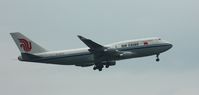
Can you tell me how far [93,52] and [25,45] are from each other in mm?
15404

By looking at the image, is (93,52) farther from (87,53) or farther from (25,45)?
(25,45)

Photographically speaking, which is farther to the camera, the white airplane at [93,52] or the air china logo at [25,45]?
the air china logo at [25,45]

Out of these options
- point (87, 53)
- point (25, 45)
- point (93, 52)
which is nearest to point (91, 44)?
point (93, 52)

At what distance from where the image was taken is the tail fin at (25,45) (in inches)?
4391

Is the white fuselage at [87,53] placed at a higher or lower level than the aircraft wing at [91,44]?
lower

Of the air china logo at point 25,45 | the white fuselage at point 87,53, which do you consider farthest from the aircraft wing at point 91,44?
the air china logo at point 25,45

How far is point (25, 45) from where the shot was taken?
112 metres

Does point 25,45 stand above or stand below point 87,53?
above

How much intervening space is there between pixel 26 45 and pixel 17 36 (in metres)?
2.83

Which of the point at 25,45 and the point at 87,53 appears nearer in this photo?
the point at 87,53

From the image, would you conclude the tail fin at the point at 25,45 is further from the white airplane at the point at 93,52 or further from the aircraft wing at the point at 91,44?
the aircraft wing at the point at 91,44

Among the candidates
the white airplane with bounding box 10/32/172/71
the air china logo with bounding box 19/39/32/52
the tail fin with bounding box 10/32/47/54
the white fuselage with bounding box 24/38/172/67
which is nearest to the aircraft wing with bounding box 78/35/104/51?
the white airplane with bounding box 10/32/172/71

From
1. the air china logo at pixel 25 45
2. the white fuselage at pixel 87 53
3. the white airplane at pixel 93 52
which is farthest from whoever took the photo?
the air china logo at pixel 25 45

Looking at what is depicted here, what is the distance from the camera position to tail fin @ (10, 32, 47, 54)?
111519mm
